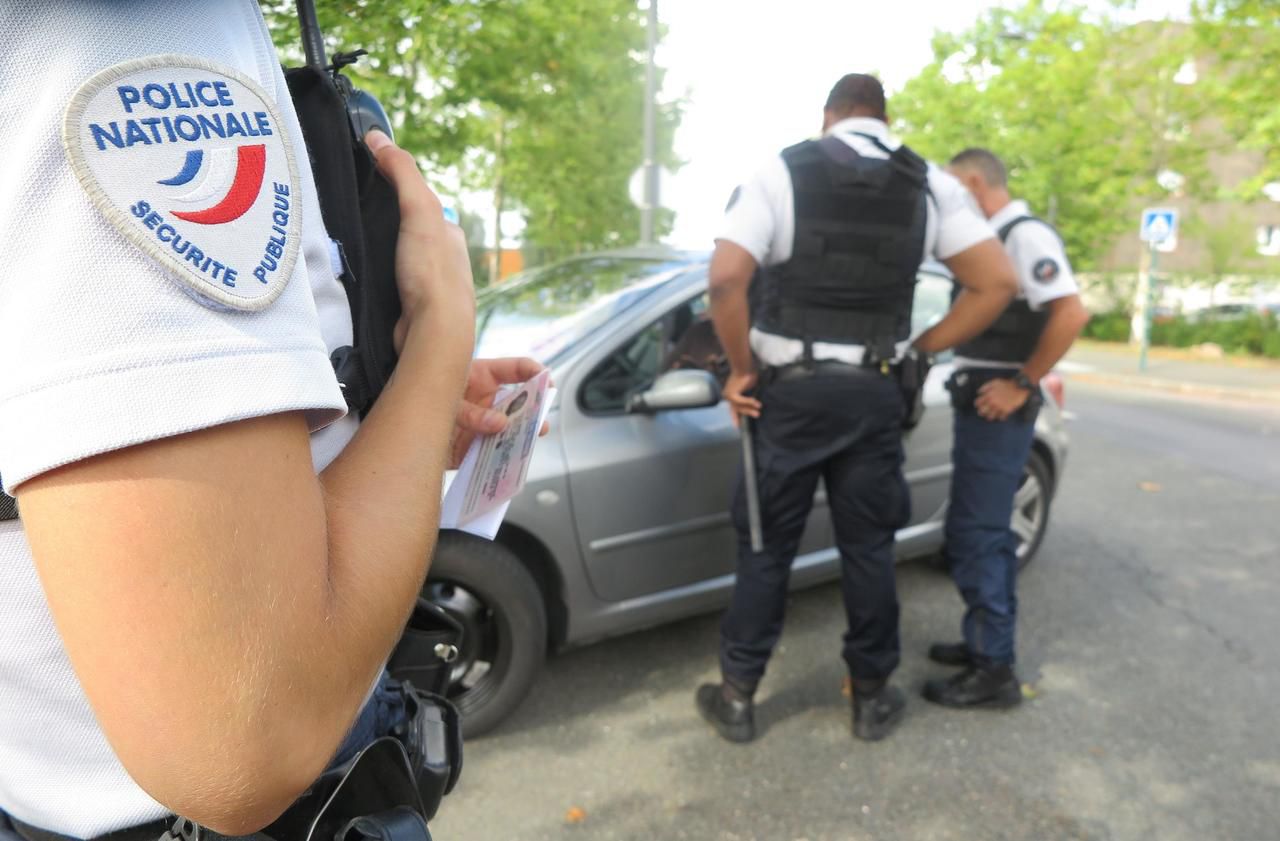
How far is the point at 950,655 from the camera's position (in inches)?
141

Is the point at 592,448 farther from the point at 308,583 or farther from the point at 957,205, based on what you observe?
the point at 308,583

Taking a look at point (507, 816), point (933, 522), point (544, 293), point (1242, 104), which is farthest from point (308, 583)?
point (1242, 104)

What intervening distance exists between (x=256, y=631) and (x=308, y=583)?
Answer: 0.14ft

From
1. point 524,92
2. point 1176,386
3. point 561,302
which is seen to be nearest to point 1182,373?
point 1176,386

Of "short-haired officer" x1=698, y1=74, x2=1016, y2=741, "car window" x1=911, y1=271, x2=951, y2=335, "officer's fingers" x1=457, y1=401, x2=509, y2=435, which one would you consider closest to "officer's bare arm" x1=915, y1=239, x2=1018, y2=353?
"short-haired officer" x1=698, y1=74, x2=1016, y2=741

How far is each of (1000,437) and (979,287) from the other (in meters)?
0.62

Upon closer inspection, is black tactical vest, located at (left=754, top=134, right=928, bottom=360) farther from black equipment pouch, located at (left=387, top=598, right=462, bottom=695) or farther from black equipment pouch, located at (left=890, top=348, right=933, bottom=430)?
black equipment pouch, located at (left=387, top=598, right=462, bottom=695)

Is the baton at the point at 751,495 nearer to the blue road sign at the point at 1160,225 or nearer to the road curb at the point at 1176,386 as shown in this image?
the road curb at the point at 1176,386

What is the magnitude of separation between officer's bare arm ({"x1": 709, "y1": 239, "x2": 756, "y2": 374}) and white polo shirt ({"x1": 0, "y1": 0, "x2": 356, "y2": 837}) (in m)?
2.27

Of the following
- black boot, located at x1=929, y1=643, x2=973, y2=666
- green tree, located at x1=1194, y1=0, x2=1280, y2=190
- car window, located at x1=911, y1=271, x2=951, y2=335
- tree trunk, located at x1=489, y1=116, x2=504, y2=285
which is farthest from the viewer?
green tree, located at x1=1194, y1=0, x2=1280, y2=190

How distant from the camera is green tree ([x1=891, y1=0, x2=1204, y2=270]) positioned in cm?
2259

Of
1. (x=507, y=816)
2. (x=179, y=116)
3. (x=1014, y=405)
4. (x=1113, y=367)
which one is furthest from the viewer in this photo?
(x=1113, y=367)

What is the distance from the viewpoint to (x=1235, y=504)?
621 cm

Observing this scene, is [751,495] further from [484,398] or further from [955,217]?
[484,398]
